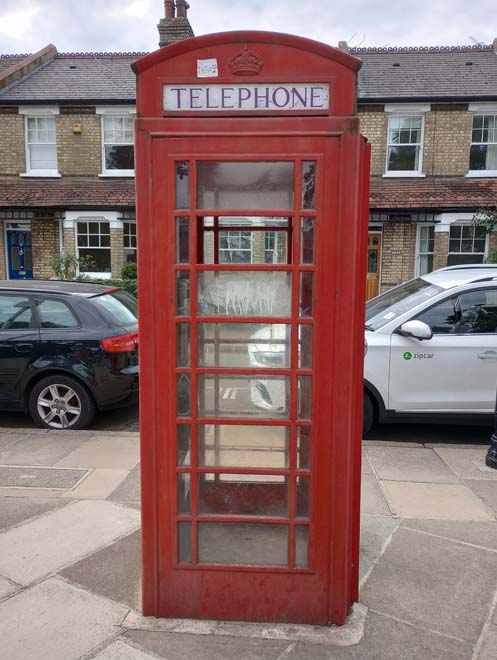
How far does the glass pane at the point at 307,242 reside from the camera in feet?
8.17

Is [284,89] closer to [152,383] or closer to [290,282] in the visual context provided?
[290,282]

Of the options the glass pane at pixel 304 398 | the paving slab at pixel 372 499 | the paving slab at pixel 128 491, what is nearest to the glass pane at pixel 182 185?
the glass pane at pixel 304 398

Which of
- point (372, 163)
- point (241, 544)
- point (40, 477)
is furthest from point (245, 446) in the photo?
point (372, 163)

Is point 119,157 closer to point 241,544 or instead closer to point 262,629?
point 241,544

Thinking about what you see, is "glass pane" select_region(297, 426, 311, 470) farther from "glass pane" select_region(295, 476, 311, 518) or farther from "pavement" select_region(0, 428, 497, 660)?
"pavement" select_region(0, 428, 497, 660)

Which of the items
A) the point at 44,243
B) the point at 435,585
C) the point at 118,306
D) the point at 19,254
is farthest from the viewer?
the point at 19,254

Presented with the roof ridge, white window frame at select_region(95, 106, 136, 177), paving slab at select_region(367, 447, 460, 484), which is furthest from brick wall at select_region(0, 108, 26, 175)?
paving slab at select_region(367, 447, 460, 484)

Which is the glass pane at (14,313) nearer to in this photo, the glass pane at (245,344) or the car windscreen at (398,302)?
the car windscreen at (398,302)

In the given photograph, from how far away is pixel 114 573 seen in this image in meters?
3.23

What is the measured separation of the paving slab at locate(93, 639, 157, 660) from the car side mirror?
4071 mm

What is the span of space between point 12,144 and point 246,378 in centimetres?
1886

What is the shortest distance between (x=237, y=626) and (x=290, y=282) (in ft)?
5.56

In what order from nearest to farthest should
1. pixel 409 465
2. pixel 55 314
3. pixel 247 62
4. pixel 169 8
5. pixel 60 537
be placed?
pixel 247 62 → pixel 60 537 → pixel 409 465 → pixel 55 314 → pixel 169 8

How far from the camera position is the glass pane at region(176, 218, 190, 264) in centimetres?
251
